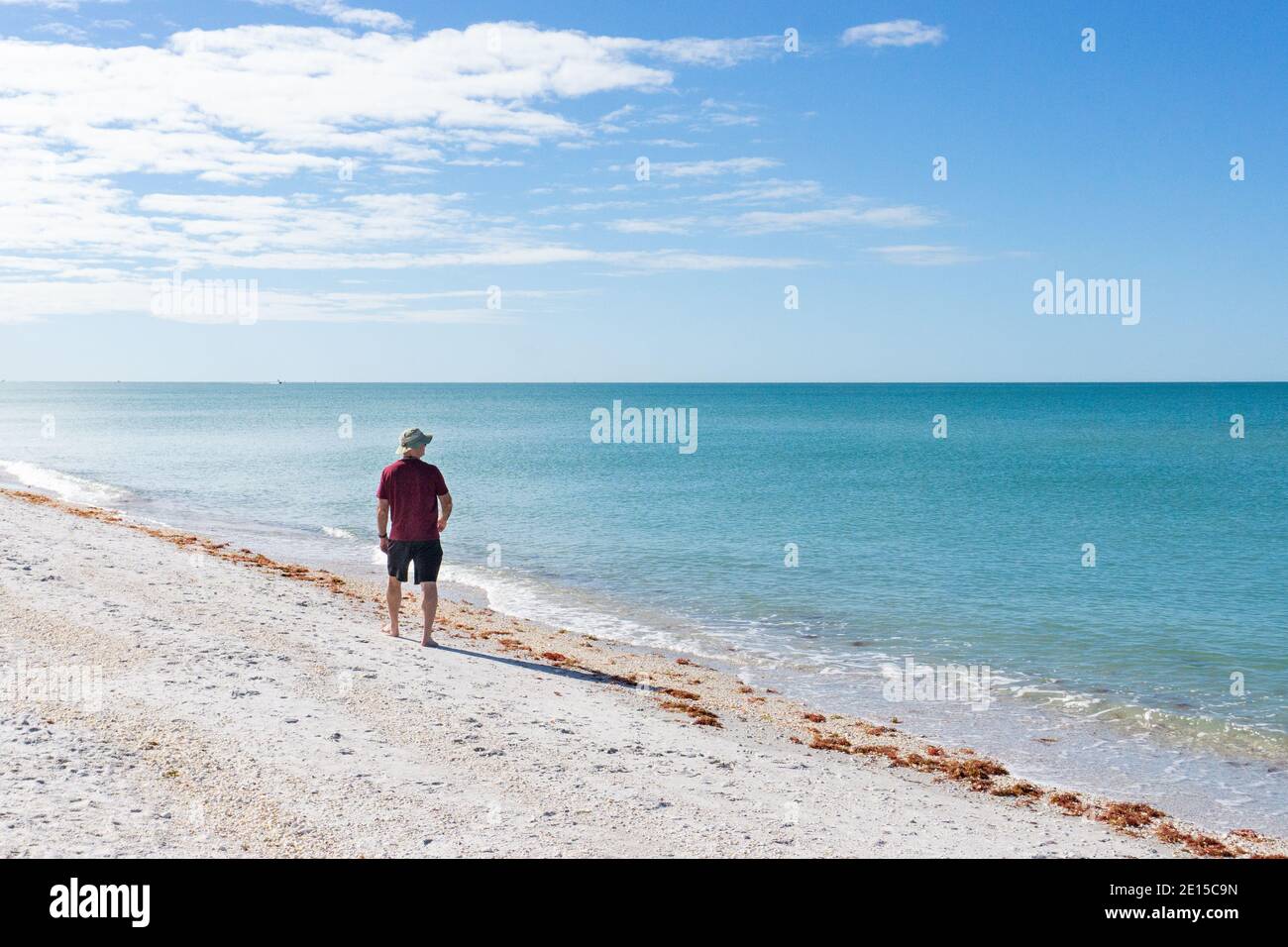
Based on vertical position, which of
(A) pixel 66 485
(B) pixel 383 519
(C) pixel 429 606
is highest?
(B) pixel 383 519

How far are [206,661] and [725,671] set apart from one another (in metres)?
7.40

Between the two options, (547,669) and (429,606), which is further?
(547,669)

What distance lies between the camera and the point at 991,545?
28688mm

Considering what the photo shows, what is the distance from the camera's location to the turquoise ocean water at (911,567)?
12.4 m

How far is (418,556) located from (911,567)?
1595 cm

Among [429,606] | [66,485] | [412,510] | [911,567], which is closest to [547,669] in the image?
[429,606]

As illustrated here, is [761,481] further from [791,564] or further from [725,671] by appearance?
[725,671]

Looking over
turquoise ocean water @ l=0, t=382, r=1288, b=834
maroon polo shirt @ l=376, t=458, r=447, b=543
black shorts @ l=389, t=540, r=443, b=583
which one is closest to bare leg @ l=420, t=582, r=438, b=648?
black shorts @ l=389, t=540, r=443, b=583

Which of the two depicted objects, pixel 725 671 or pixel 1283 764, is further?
pixel 725 671

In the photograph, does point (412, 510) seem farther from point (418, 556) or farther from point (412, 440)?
point (412, 440)

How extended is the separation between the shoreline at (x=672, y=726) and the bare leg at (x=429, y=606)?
0.96ft

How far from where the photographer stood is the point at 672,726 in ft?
33.4

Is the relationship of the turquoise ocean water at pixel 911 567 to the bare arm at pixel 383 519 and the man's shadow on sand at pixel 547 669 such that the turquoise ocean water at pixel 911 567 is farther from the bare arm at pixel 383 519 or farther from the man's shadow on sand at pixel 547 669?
the bare arm at pixel 383 519
